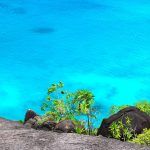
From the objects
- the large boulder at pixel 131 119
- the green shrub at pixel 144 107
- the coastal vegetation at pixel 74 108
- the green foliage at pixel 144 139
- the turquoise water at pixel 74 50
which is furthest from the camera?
A: the turquoise water at pixel 74 50

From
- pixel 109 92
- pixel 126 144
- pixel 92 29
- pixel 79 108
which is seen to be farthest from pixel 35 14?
pixel 126 144

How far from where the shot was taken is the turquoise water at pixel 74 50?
16844 millimetres

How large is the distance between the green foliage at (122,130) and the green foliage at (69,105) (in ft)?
3.51

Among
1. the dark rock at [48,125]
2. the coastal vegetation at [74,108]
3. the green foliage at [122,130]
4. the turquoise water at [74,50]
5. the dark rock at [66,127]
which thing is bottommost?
the green foliage at [122,130]

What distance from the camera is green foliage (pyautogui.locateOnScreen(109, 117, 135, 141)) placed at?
7855 millimetres

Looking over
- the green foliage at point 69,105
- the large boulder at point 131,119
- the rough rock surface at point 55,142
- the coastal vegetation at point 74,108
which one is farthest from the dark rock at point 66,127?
the rough rock surface at point 55,142

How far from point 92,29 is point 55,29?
5.82ft

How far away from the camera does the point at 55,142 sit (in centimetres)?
666

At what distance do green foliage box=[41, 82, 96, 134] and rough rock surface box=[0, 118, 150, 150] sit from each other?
2101 mm

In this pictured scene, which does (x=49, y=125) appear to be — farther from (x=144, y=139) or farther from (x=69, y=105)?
(x=144, y=139)

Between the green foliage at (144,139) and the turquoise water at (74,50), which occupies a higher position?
the turquoise water at (74,50)

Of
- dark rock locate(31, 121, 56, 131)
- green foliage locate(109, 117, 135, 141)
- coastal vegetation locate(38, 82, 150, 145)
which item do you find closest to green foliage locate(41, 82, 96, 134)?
coastal vegetation locate(38, 82, 150, 145)

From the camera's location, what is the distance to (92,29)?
22.0m

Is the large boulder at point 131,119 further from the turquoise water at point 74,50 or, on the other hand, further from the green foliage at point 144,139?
the turquoise water at point 74,50
